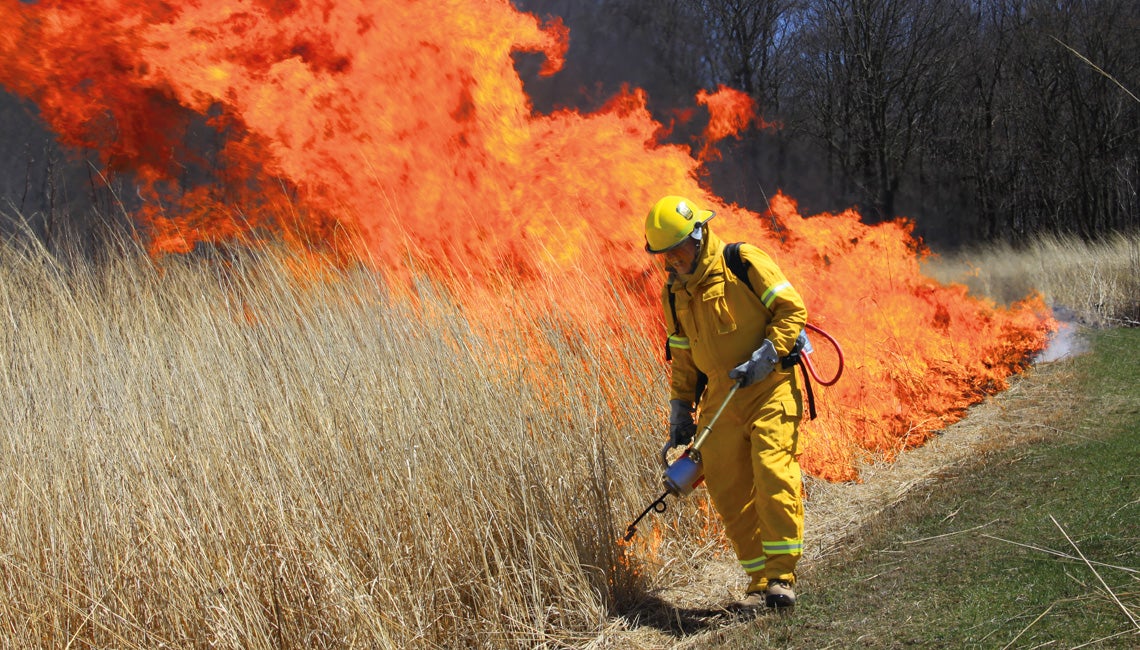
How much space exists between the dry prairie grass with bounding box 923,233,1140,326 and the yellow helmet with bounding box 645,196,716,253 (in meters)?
8.15

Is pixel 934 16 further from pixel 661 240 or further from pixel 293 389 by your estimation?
pixel 293 389

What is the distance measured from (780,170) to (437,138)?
3703mm

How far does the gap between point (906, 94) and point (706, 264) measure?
9328 mm

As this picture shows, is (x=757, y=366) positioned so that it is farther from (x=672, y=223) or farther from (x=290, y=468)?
(x=290, y=468)

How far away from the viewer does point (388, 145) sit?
286 inches

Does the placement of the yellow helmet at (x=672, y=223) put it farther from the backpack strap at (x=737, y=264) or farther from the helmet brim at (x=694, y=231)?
the backpack strap at (x=737, y=264)

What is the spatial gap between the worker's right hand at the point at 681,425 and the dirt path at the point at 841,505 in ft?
2.61

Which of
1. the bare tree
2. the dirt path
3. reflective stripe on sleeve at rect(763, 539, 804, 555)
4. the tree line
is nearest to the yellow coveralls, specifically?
reflective stripe on sleeve at rect(763, 539, 804, 555)

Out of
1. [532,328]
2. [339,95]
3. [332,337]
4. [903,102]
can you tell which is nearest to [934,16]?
[903,102]

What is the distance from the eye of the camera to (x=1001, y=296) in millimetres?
12531

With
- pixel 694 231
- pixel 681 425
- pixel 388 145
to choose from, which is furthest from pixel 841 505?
pixel 388 145

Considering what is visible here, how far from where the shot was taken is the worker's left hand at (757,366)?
3.74 metres

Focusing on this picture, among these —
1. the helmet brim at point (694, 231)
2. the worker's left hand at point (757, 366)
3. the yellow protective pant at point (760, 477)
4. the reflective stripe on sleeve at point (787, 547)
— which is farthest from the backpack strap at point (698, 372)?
the reflective stripe on sleeve at point (787, 547)

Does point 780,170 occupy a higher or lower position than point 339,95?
lower
